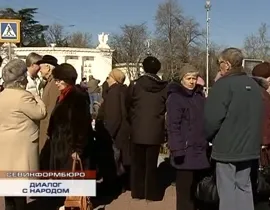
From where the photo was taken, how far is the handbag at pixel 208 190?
609 cm

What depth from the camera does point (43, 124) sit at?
22.9ft

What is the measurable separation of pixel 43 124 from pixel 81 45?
71.7 meters

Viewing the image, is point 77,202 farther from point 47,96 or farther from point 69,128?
point 47,96

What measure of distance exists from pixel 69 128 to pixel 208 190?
1.67 metres

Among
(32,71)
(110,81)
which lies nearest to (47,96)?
(32,71)

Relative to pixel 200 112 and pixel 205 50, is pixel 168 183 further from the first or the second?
pixel 205 50

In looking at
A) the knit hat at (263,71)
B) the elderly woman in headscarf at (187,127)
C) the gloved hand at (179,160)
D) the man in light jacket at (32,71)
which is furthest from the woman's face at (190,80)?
the man in light jacket at (32,71)

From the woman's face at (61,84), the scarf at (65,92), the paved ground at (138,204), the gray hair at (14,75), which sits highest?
the gray hair at (14,75)

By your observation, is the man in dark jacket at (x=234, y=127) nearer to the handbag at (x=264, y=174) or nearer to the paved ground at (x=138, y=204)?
the handbag at (x=264, y=174)

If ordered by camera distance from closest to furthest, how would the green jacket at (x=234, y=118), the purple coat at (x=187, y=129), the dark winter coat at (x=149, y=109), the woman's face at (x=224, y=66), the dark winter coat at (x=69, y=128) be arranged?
1. the green jacket at (x=234, y=118)
2. the woman's face at (x=224, y=66)
3. the dark winter coat at (x=69, y=128)
4. the purple coat at (x=187, y=129)
5. the dark winter coat at (x=149, y=109)

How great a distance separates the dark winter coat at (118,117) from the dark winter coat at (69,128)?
145cm

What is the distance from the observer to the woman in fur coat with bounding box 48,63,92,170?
5.98 m

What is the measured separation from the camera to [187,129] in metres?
6.36

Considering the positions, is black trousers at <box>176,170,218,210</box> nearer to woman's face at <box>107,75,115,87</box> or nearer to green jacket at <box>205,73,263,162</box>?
green jacket at <box>205,73,263,162</box>
